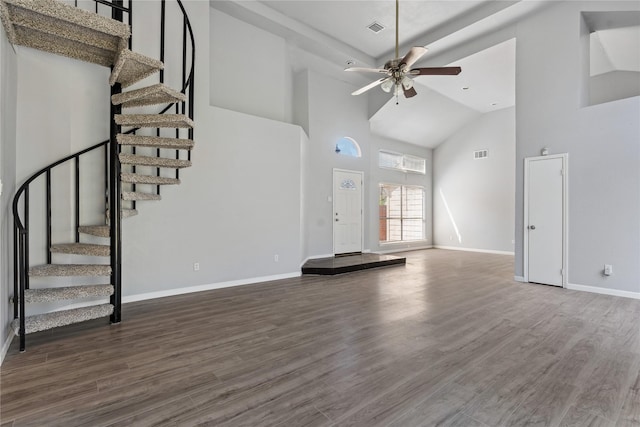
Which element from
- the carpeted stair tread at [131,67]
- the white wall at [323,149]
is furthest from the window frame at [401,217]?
the carpeted stair tread at [131,67]

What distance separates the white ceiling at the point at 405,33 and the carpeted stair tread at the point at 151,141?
9.95 ft

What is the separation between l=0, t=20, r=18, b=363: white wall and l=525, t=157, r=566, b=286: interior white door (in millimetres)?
7002

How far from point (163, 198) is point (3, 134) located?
1875 mm

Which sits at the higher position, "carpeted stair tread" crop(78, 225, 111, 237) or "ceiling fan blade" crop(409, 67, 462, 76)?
"ceiling fan blade" crop(409, 67, 462, 76)

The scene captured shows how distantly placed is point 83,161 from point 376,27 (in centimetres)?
548

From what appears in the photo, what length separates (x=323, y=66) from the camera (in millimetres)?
7117

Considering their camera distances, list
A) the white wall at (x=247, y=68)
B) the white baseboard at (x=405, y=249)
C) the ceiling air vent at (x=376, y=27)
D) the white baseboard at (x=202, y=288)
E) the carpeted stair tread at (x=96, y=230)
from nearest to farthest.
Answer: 1. the carpeted stair tread at (x=96, y=230)
2. the white baseboard at (x=202, y=288)
3. the white wall at (x=247, y=68)
4. the ceiling air vent at (x=376, y=27)
5. the white baseboard at (x=405, y=249)

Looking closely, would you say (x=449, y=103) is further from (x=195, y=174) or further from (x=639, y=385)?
(x=639, y=385)

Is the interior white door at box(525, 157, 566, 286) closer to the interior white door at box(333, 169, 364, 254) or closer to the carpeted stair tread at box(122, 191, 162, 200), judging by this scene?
the interior white door at box(333, 169, 364, 254)

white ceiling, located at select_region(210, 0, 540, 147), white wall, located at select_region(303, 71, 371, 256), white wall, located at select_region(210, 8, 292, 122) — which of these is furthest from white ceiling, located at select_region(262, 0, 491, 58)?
white wall, located at select_region(303, 71, 371, 256)

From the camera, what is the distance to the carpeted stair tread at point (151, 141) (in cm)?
348

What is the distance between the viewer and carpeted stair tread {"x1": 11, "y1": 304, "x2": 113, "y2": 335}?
2.77m

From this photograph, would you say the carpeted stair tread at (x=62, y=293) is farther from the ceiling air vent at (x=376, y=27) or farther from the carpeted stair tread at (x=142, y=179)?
the ceiling air vent at (x=376, y=27)

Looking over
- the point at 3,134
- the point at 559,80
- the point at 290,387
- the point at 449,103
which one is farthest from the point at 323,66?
the point at 290,387
